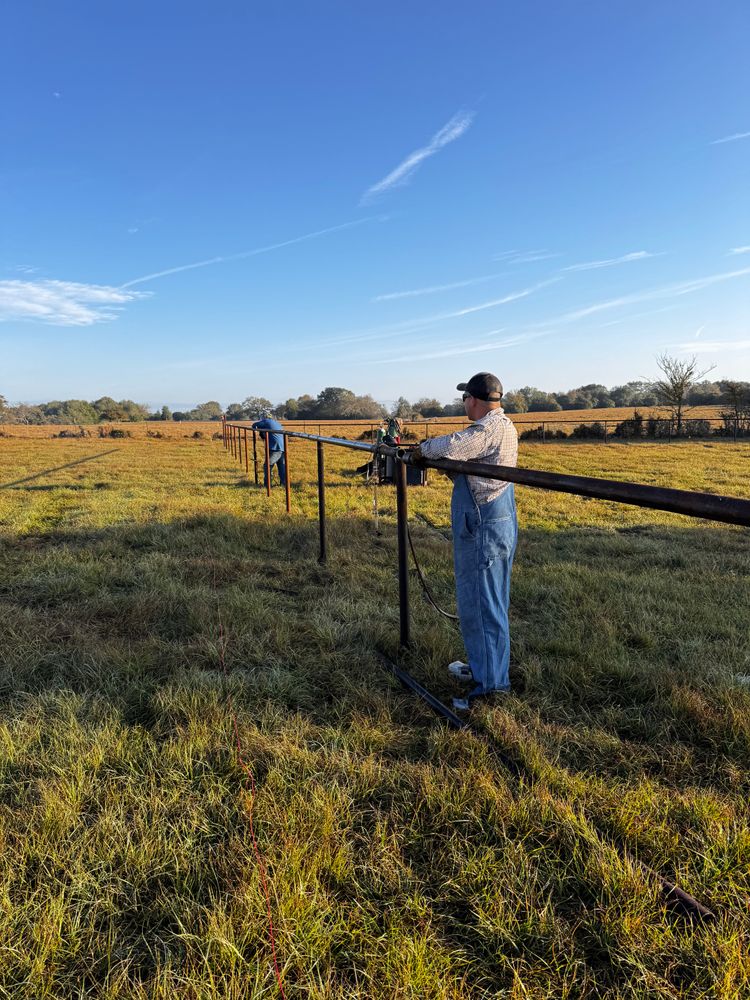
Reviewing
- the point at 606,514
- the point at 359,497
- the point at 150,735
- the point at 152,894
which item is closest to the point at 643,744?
the point at 152,894

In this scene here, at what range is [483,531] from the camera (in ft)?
8.52

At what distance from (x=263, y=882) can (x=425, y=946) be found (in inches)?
19.8

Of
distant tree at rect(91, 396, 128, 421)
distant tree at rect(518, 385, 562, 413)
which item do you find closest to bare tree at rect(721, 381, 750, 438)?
distant tree at rect(518, 385, 562, 413)

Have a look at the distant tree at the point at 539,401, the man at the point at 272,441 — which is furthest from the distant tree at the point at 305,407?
the man at the point at 272,441

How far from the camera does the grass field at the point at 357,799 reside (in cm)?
141

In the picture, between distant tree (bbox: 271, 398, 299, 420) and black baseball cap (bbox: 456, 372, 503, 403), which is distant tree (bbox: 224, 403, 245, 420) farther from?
black baseball cap (bbox: 456, 372, 503, 403)

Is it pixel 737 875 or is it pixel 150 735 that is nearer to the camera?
pixel 737 875

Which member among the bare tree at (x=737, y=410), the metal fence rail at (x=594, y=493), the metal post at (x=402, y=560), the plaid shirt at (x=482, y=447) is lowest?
the metal post at (x=402, y=560)

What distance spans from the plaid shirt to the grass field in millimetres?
1087

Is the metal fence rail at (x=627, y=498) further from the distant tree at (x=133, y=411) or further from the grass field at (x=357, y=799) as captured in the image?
the distant tree at (x=133, y=411)

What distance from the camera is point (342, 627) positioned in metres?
3.64

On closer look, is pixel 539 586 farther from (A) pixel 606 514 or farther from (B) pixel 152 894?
(A) pixel 606 514

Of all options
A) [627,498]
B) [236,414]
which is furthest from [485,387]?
[236,414]

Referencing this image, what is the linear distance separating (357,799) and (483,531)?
4.23 feet
